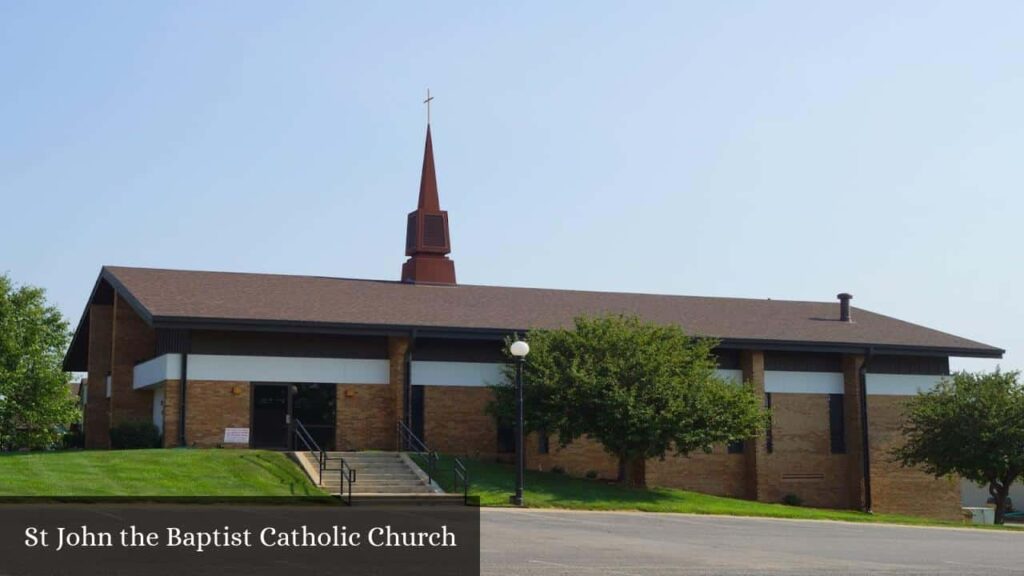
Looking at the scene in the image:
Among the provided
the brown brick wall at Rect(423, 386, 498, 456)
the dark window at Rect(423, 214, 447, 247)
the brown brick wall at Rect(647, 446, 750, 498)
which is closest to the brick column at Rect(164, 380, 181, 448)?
the brown brick wall at Rect(423, 386, 498, 456)

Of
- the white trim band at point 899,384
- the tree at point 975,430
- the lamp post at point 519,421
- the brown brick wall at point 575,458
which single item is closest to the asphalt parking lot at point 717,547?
the lamp post at point 519,421

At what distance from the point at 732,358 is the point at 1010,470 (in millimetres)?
9096

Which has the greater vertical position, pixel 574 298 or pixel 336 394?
pixel 574 298

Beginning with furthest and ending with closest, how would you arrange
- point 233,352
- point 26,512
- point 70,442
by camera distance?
point 70,442
point 233,352
point 26,512

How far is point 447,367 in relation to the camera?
38.0 meters

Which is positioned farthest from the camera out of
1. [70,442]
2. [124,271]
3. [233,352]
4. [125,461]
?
[70,442]

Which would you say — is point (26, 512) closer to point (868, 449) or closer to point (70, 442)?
point (70, 442)

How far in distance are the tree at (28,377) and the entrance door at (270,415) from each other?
10.6 metres

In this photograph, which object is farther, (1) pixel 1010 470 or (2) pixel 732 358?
(2) pixel 732 358

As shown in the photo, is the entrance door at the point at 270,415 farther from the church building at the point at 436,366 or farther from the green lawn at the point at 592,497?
the green lawn at the point at 592,497

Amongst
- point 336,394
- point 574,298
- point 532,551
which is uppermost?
point 574,298

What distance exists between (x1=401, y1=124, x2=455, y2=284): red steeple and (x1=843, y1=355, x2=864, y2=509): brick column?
14284 mm

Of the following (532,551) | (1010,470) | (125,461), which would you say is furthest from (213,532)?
(1010,470)

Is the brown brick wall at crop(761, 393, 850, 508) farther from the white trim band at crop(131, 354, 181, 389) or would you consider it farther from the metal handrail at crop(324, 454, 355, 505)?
the white trim band at crop(131, 354, 181, 389)
